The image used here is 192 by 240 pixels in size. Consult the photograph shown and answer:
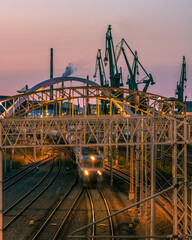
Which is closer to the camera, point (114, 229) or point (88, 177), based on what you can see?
point (114, 229)

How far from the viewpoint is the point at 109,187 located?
22.4m

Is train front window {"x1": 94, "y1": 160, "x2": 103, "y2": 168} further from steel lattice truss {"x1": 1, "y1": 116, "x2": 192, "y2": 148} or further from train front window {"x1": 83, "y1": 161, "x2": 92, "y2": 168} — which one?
steel lattice truss {"x1": 1, "y1": 116, "x2": 192, "y2": 148}

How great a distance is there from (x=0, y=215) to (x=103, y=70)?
238ft

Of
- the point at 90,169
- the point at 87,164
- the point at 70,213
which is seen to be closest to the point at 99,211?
the point at 70,213

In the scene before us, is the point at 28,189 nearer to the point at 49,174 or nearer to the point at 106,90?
the point at 49,174

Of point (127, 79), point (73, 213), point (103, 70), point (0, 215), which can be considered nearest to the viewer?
point (0, 215)

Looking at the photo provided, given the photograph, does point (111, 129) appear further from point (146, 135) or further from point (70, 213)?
point (70, 213)

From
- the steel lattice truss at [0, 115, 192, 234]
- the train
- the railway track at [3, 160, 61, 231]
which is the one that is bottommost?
the railway track at [3, 160, 61, 231]

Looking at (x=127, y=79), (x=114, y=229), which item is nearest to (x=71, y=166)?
(x=114, y=229)

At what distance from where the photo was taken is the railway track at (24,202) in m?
15.2

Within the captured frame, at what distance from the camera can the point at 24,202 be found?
18375 mm

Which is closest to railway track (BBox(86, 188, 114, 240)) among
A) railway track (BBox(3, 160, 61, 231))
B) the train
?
the train

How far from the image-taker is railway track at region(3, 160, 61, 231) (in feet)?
50.0

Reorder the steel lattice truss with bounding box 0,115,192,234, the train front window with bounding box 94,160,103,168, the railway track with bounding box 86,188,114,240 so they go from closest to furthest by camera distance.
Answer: the steel lattice truss with bounding box 0,115,192,234, the railway track with bounding box 86,188,114,240, the train front window with bounding box 94,160,103,168
